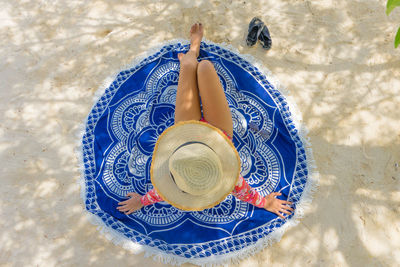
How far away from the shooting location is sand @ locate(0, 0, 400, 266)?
2.58 metres

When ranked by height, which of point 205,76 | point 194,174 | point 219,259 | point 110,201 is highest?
point 205,76

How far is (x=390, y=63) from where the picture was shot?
3.05 m

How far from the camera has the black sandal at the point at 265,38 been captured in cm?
304

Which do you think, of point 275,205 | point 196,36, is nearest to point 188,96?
point 196,36

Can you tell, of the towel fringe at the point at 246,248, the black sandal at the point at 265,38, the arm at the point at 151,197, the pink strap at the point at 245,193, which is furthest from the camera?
the black sandal at the point at 265,38

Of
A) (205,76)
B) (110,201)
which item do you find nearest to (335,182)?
(205,76)

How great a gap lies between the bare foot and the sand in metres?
0.15

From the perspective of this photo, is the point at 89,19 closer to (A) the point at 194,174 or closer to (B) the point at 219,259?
(A) the point at 194,174

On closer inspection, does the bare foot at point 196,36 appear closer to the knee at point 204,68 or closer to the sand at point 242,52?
the sand at point 242,52

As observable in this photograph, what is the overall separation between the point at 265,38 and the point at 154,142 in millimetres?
1563

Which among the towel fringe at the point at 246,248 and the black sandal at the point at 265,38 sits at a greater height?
the black sandal at the point at 265,38

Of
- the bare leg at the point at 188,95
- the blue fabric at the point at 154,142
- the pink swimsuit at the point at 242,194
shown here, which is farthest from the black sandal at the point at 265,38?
the pink swimsuit at the point at 242,194

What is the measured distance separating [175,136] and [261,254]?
1395mm

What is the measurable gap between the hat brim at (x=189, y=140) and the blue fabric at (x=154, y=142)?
79cm
